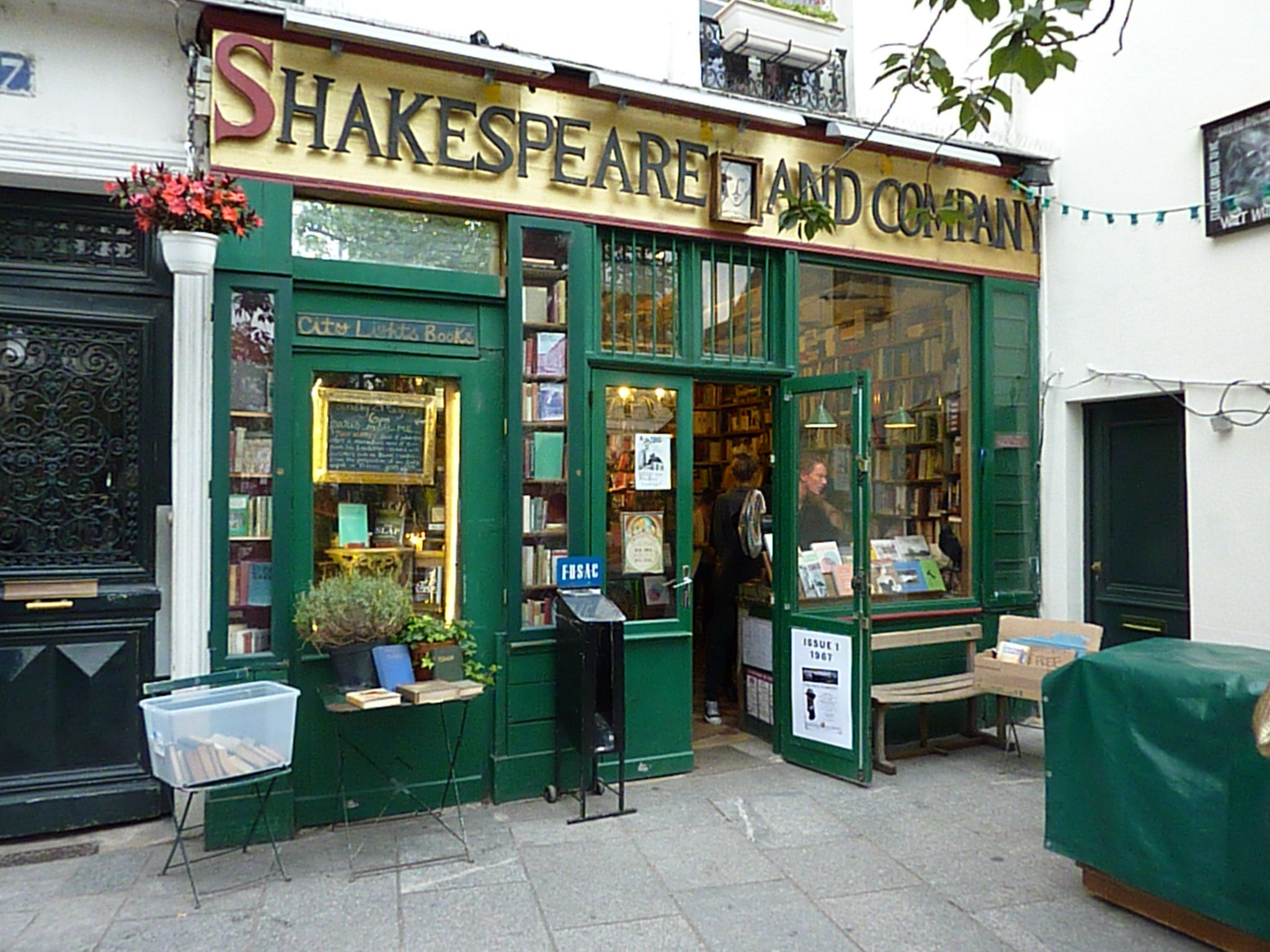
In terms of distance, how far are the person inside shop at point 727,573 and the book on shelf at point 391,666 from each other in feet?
9.25

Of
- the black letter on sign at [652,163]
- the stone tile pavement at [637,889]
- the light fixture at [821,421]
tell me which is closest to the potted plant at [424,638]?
the stone tile pavement at [637,889]

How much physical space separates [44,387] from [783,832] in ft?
14.8

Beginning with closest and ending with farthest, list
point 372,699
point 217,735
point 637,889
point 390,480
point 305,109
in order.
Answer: point 217,735
point 637,889
point 372,699
point 305,109
point 390,480

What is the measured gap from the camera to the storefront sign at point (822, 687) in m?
5.66

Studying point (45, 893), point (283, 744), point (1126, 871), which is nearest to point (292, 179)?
point (283, 744)

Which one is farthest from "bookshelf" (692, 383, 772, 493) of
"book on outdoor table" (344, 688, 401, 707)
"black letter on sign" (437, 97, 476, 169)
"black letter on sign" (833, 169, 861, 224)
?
"book on outdoor table" (344, 688, 401, 707)

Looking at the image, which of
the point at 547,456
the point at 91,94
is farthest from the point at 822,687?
the point at 91,94

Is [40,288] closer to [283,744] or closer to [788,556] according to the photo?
[283,744]

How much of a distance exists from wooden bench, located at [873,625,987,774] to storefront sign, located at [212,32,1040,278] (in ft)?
8.79

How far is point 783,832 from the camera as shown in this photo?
4.86m

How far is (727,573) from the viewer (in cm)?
694

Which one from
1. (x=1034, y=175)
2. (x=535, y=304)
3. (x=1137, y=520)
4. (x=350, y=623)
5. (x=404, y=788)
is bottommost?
(x=404, y=788)

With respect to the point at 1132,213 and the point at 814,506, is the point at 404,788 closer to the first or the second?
the point at 814,506

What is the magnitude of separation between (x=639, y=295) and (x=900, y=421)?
2335mm
